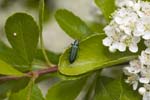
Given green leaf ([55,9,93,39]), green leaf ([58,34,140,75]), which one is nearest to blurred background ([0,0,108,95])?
green leaf ([55,9,93,39])

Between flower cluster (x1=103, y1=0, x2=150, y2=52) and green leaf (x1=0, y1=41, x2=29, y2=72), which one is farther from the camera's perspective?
green leaf (x1=0, y1=41, x2=29, y2=72)

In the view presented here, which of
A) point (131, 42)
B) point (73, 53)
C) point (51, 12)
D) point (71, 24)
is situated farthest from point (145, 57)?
point (51, 12)

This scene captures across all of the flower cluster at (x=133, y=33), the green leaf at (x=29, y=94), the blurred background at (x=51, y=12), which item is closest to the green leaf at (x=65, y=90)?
the green leaf at (x=29, y=94)

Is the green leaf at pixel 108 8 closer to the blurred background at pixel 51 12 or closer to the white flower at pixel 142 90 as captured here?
the white flower at pixel 142 90

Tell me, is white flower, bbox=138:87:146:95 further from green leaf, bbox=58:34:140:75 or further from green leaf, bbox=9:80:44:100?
green leaf, bbox=9:80:44:100

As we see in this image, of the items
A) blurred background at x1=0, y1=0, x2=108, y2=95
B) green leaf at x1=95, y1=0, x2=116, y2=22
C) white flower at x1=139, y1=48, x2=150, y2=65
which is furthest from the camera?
blurred background at x1=0, y1=0, x2=108, y2=95
